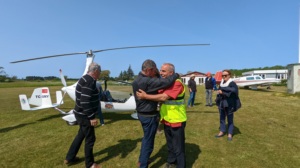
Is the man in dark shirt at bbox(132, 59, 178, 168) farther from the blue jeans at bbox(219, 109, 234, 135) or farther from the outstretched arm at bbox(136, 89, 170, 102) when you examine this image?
the blue jeans at bbox(219, 109, 234, 135)

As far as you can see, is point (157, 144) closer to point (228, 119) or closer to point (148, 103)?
point (228, 119)

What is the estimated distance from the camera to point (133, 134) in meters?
5.96

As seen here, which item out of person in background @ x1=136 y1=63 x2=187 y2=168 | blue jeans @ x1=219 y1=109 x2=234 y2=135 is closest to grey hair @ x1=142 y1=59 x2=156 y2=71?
person in background @ x1=136 y1=63 x2=187 y2=168

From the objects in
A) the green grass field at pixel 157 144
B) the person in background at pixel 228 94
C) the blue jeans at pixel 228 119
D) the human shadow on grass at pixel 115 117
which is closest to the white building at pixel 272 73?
the green grass field at pixel 157 144

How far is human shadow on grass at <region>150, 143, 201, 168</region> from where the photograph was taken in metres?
3.94

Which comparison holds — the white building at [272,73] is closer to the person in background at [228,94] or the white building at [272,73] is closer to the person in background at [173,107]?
the person in background at [228,94]

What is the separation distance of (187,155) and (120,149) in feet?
5.29

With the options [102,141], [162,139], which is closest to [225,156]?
[162,139]

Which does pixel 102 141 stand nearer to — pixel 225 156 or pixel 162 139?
pixel 162 139

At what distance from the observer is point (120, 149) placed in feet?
15.6

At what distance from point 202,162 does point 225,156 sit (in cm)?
65

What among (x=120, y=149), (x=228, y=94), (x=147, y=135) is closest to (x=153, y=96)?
(x=147, y=135)

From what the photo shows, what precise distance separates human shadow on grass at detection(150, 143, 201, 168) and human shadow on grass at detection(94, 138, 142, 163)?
710 mm

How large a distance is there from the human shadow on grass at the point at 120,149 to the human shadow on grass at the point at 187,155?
28.0 inches
